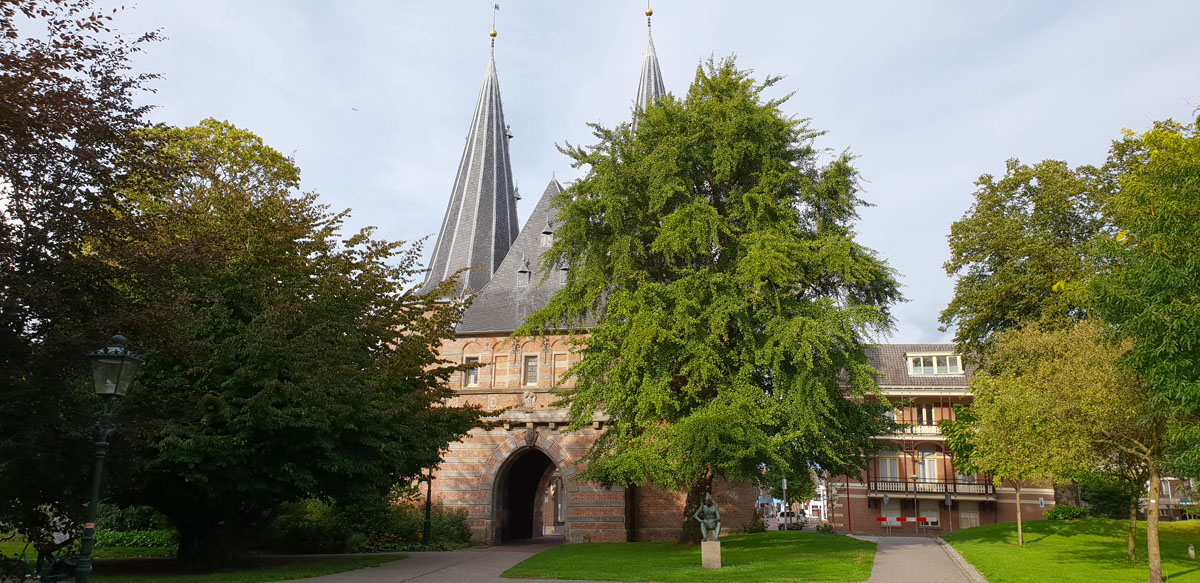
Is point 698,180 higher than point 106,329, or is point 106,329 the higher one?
point 698,180

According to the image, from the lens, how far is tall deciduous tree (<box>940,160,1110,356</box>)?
29.6 metres

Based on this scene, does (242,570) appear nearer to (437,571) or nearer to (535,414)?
(437,571)

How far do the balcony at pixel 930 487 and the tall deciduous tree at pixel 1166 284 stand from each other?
101 ft

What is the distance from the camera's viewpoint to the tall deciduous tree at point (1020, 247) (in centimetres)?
2962

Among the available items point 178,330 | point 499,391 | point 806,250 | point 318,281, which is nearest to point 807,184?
point 806,250

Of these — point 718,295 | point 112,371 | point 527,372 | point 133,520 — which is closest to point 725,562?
point 718,295

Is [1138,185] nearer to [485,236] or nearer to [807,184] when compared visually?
[807,184]

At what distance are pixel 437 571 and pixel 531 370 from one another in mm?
18179

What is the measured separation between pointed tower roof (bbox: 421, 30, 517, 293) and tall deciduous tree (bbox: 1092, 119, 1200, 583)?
95.9 ft

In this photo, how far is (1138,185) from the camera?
15.9 metres

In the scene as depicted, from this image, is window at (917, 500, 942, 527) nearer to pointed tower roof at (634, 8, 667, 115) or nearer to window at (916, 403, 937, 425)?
window at (916, 403, 937, 425)

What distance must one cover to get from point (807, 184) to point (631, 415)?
7.75m

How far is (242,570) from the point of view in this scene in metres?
18.8

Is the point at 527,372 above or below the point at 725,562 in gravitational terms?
above
